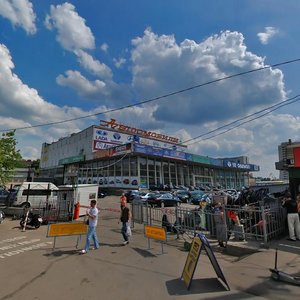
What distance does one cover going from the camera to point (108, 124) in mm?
65625

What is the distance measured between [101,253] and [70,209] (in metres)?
10.2

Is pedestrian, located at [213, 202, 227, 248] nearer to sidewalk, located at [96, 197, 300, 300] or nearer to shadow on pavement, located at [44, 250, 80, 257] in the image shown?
sidewalk, located at [96, 197, 300, 300]

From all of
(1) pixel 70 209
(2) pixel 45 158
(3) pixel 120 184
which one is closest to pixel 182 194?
(3) pixel 120 184

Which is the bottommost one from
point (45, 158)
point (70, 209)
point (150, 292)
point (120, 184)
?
point (150, 292)

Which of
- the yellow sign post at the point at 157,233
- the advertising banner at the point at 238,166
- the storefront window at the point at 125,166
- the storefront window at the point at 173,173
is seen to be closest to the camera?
the yellow sign post at the point at 157,233

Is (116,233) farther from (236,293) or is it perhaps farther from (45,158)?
(45,158)

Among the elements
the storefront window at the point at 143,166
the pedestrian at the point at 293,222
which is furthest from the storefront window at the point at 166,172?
the pedestrian at the point at 293,222

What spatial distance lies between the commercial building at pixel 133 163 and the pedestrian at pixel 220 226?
2341 centimetres

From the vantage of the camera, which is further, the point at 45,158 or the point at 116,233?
the point at 45,158

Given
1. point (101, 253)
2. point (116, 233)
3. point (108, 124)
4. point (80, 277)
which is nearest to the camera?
point (80, 277)

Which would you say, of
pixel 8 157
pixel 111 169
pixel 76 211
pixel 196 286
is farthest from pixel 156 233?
pixel 111 169

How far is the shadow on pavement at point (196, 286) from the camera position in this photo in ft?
19.5

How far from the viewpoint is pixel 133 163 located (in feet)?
151

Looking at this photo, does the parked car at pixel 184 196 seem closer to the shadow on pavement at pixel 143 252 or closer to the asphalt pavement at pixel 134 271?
the asphalt pavement at pixel 134 271
